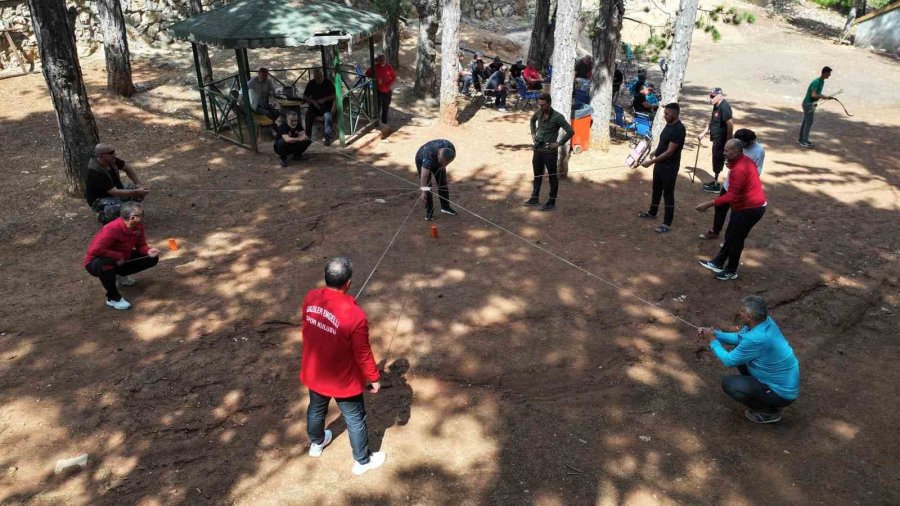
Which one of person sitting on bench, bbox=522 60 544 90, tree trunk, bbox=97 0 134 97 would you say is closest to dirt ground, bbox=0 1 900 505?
tree trunk, bbox=97 0 134 97

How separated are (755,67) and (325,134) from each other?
19.3 m

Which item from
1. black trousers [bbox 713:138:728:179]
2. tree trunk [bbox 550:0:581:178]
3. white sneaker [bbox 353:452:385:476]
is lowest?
white sneaker [bbox 353:452:385:476]

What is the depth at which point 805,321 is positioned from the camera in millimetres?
6297

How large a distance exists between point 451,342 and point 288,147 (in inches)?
255

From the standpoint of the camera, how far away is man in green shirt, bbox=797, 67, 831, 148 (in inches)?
475

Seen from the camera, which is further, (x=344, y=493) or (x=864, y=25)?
(x=864, y=25)

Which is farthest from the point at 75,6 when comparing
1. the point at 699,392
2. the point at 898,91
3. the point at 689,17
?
the point at 898,91

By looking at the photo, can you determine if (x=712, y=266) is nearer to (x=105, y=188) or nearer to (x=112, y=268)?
(x=112, y=268)

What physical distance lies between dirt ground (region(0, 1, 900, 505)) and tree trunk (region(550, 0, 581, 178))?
1.39 metres

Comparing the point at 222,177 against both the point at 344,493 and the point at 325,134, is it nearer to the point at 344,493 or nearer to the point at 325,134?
the point at 325,134

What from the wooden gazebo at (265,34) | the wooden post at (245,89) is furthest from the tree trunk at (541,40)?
the wooden post at (245,89)

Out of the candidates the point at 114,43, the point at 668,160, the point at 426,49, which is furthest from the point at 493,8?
the point at 668,160

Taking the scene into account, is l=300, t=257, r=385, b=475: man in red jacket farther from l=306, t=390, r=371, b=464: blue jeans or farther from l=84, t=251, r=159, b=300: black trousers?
l=84, t=251, r=159, b=300: black trousers

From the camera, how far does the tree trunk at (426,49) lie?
1513 centimetres
